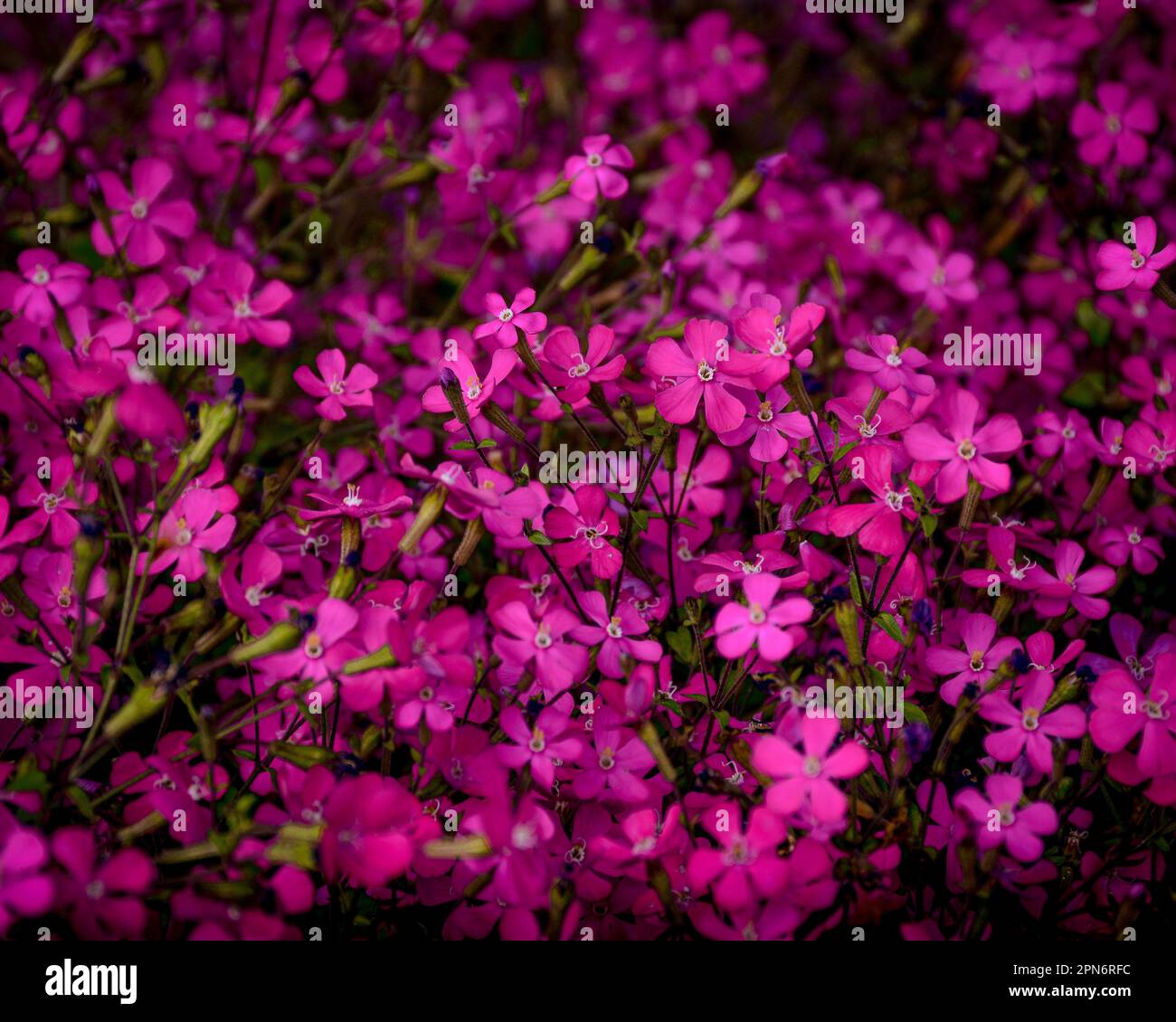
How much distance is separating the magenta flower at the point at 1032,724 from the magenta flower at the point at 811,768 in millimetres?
189

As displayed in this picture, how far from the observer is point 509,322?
42.7 inches

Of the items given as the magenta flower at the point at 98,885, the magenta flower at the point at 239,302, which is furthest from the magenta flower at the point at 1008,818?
the magenta flower at the point at 239,302

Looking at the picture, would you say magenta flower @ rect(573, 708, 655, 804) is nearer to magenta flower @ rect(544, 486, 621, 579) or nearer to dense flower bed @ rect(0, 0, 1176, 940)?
dense flower bed @ rect(0, 0, 1176, 940)

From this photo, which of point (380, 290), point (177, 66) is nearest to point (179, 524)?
point (380, 290)

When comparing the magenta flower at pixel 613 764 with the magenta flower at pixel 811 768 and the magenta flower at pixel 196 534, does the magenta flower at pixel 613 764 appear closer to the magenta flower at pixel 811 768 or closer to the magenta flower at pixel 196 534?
the magenta flower at pixel 811 768

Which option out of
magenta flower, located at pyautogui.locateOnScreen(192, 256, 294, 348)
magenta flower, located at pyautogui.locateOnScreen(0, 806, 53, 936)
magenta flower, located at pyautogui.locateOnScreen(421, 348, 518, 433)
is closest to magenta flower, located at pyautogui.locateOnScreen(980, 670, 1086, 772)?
magenta flower, located at pyautogui.locateOnScreen(421, 348, 518, 433)

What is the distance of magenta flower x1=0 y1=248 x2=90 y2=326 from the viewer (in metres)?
1.21

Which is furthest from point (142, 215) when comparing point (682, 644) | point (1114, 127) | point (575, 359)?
point (1114, 127)

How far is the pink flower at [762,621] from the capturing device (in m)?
0.89

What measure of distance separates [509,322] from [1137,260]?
2.32 ft

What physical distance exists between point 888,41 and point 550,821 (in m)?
1.80

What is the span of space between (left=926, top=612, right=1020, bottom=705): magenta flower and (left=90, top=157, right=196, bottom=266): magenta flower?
1081mm

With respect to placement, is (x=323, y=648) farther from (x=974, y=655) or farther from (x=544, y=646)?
(x=974, y=655)
